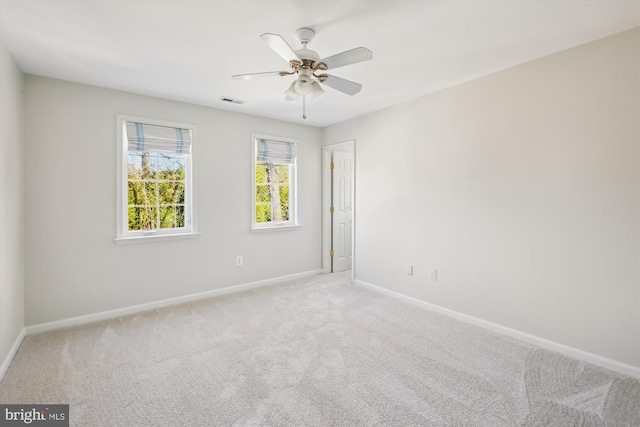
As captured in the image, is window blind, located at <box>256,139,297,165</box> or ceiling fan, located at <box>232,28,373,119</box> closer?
ceiling fan, located at <box>232,28,373,119</box>

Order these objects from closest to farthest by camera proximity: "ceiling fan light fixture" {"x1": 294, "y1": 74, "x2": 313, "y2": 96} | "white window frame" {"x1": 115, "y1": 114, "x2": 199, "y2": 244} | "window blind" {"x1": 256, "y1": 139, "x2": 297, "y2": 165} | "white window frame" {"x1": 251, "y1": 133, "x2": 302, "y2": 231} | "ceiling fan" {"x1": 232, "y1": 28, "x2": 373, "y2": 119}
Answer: "ceiling fan" {"x1": 232, "y1": 28, "x2": 373, "y2": 119}, "ceiling fan light fixture" {"x1": 294, "y1": 74, "x2": 313, "y2": 96}, "white window frame" {"x1": 115, "y1": 114, "x2": 199, "y2": 244}, "white window frame" {"x1": 251, "y1": 133, "x2": 302, "y2": 231}, "window blind" {"x1": 256, "y1": 139, "x2": 297, "y2": 165}

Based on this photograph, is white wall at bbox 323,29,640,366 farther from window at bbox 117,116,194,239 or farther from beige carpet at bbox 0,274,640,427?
window at bbox 117,116,194,239

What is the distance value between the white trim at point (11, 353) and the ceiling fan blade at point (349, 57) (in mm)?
3203

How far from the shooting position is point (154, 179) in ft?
11.8

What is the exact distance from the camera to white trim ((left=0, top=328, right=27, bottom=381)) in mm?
2210

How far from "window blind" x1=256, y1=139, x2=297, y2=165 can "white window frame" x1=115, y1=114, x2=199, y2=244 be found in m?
0.93

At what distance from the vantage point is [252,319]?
3225 millimetres

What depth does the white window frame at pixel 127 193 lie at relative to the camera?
329cm

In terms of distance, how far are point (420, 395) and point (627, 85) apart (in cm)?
263

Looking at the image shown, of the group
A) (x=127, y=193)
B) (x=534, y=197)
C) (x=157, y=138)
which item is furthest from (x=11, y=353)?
(x=534, y=197)

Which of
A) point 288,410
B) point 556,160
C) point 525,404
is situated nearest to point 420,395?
Answer: point 525,404

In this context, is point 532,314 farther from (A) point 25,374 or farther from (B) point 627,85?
(A) point 25,374

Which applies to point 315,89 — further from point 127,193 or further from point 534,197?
point 127,193

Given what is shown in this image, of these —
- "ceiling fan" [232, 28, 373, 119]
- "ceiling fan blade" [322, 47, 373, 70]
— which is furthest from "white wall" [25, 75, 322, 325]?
"ceiling fan blade" [322, 47, 373, 70]
